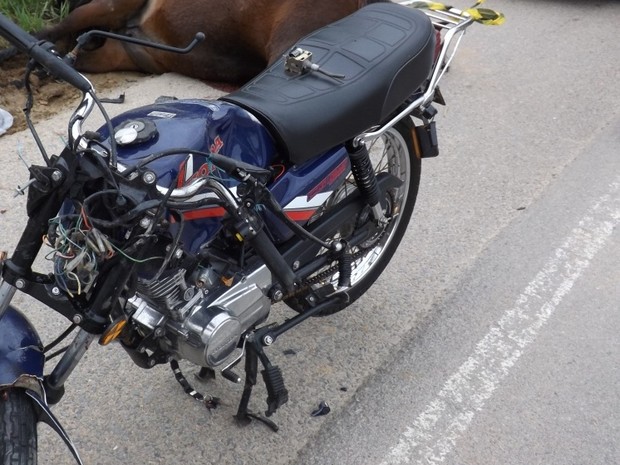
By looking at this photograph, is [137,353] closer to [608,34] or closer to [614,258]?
[614,258]

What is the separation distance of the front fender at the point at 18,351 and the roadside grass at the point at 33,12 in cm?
369

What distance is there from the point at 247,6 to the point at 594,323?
9.24 ft

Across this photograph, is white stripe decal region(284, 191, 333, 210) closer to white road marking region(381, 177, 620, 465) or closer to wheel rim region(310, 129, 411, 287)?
wheel rim region(310, 129, 411, 287)

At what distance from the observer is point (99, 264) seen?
1.91 metres

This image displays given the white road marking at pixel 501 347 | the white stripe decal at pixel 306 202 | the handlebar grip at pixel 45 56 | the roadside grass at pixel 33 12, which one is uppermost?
the handlebar grip at pixel 45 56

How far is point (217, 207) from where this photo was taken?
216 centimetres

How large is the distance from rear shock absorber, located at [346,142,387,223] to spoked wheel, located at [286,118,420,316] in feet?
0.18

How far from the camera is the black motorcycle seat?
2326 millimetres

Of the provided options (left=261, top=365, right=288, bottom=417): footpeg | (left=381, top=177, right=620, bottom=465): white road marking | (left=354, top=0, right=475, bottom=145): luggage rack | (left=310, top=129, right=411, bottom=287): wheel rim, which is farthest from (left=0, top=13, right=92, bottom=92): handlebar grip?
(left=381, top=177, right=620, bottom=465): white road marking

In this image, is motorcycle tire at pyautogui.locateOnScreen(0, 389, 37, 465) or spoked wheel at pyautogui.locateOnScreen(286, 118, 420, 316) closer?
motorcycle tire at pyautogui.locateOnScreen(0, 389, 37, 465)

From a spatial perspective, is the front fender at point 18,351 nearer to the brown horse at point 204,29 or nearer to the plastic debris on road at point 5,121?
the plastic debris on road at point 5,121

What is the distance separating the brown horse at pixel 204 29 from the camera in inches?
179

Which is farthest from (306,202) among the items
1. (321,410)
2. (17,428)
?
(17,428)

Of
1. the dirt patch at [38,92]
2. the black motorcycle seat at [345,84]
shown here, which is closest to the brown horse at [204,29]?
the dirt patch at [38,92]
